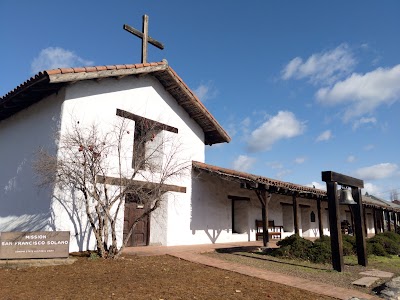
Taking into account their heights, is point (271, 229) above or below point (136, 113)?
below

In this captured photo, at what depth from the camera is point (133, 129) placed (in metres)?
11.0

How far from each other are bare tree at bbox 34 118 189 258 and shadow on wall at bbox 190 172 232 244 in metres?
1.94

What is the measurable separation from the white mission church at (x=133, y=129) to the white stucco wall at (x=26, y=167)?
0.03 meters

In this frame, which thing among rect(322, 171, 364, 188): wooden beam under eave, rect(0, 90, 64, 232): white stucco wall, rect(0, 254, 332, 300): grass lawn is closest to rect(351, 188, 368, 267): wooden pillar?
rect(322, 171, 364, 188): wooden beam under eave

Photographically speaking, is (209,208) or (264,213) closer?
(264,213)

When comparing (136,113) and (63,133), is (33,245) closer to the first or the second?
(63,133)

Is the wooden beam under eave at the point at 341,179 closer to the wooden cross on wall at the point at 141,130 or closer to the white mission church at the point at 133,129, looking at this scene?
the white mission church at the point at 133,129

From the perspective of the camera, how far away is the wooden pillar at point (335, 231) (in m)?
8.17

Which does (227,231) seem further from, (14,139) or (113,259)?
(14,139)

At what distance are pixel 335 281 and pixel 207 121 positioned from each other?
8.09 metres

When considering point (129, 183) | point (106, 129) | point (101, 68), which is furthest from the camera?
point (106, 129)

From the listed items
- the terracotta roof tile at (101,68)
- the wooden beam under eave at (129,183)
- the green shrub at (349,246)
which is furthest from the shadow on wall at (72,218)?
the green shrub at (349,246)

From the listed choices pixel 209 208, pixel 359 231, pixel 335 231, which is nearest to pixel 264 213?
pixel 209 208

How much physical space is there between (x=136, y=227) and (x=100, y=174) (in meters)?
2.71
